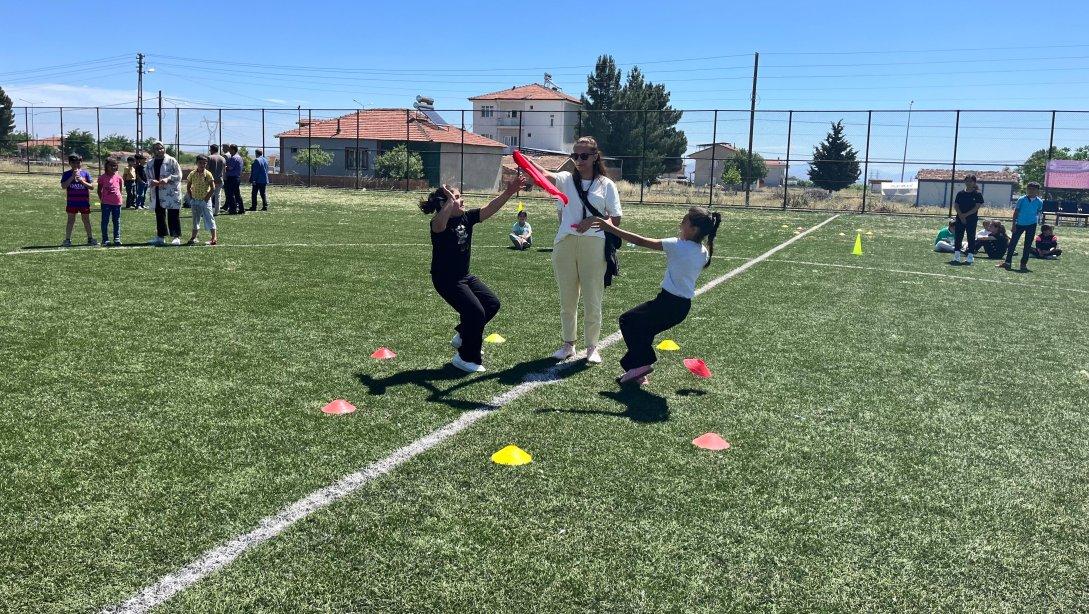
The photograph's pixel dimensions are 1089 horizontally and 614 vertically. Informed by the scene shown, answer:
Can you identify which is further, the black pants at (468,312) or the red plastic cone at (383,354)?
the red plastic cone at (383,354)

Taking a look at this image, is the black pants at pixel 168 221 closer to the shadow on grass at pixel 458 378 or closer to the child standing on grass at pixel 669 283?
the shadow on grass at pixel 458 378

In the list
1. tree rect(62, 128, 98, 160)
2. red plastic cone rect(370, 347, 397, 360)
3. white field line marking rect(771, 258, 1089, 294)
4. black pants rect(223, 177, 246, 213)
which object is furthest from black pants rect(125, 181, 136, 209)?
tree rect(62, 128, 98, 160)

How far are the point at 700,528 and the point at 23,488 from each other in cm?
354

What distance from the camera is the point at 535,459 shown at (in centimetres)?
482

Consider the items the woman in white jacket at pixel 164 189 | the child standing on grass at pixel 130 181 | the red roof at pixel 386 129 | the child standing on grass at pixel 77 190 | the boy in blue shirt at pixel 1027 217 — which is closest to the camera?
the child standing on grass at pixel 77 190

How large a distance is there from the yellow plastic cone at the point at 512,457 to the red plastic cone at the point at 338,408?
1.33m

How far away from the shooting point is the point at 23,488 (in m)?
4.18

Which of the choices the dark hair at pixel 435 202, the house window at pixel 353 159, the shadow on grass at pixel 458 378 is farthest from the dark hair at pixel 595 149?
the house window at pixel 353 159

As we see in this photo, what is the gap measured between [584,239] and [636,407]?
5.42ft

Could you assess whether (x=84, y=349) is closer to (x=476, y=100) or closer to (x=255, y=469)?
(x=255, y=469)

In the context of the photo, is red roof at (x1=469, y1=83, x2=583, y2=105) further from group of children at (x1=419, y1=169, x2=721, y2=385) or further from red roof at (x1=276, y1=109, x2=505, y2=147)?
group of children at (x1=419, y1=169, x2=721, y2=385)

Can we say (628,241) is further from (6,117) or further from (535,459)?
(6,117)

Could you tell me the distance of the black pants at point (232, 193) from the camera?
22484 millimetres

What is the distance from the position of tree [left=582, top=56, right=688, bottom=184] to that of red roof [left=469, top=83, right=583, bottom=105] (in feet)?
65.8
